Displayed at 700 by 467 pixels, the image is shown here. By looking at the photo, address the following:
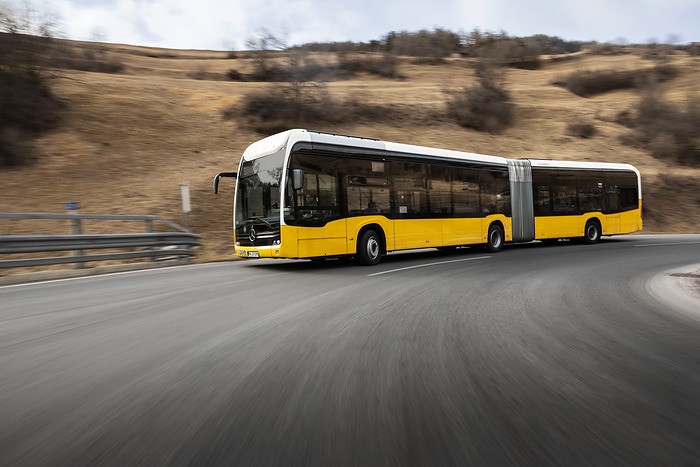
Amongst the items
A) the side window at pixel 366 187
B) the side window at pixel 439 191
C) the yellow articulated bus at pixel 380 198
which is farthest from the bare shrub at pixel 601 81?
the side window at pixel 366 187

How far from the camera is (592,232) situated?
20125mm

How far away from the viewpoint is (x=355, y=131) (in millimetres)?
32562

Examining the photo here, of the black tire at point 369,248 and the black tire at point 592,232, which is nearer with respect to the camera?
the black tire at point 369,248

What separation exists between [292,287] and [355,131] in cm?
2535

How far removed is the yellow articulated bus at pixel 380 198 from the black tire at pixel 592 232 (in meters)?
1.03

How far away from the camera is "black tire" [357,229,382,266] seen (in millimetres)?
12266

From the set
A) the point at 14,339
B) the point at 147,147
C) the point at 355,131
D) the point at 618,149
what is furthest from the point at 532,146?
the point at 14,339

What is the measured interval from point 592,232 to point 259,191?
47.7 ft

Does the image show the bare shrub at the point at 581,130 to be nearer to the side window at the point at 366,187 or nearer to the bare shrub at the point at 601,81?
the bare shrub at the point at 601,81

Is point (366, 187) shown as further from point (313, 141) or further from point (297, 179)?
point (297, 179)

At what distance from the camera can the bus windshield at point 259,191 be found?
450 inches

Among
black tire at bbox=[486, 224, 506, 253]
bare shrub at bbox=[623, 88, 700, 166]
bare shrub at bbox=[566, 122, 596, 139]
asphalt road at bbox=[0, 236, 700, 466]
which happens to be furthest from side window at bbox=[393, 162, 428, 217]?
bare shrub at bbox=[623, 88, 700, 166]

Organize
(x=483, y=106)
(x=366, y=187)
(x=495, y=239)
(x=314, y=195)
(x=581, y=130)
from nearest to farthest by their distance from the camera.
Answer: (x=314, y=195)
(x=366, y=187)
(x=495, y=239)
(x=581, y=130)
(x=483, y=106)

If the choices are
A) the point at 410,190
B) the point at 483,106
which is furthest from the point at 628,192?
the point at 483,106
